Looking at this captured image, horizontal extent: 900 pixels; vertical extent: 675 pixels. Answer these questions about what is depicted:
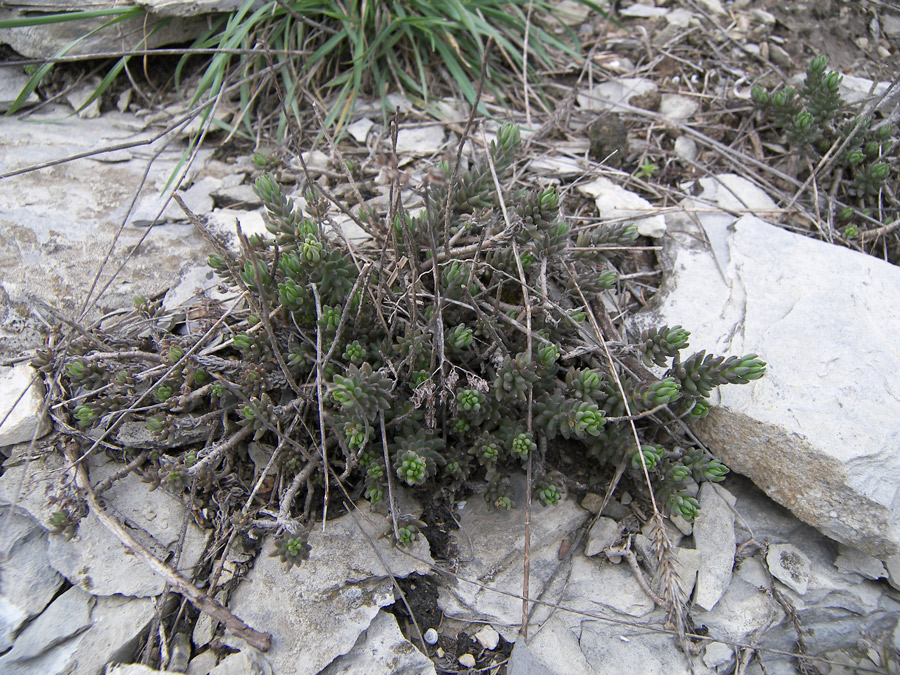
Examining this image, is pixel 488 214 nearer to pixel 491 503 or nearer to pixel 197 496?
pixel 491 503

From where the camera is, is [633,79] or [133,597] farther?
[633,79]

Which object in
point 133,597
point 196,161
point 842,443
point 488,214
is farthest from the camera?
point 196,161

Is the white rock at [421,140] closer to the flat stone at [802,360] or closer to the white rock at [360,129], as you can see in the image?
the white rock at [360,129]

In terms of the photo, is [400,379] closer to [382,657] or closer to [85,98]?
[382,657]

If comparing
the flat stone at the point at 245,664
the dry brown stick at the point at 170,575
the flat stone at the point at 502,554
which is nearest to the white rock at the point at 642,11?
the flat stone at the point at 502,554

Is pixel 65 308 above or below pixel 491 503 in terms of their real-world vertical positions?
above

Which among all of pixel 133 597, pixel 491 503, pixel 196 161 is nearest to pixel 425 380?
pixel 491 503
